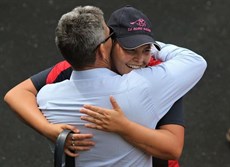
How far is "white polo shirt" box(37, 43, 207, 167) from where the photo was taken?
83.4 inches

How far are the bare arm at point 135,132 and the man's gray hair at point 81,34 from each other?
0.62 ft

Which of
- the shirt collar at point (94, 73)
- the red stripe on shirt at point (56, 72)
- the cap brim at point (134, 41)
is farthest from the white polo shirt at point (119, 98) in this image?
the red stripe on shirt at point (56, 72)

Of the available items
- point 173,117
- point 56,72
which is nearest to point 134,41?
point 173,117

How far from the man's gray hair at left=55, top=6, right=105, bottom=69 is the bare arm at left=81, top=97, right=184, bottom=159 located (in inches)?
7.4

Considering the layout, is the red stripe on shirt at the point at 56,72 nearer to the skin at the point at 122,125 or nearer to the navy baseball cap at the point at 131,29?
the skin at the point at 122,125

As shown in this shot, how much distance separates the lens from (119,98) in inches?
82.8

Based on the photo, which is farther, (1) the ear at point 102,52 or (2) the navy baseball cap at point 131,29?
(2) the navy baseball cap at point 131,29

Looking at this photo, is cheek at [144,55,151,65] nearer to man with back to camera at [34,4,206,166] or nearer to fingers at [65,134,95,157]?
man with back to camera at [34,4,206,166]

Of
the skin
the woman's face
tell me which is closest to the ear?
the skin

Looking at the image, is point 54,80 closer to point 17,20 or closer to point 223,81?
point 223,81

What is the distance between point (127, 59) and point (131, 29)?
116 mm

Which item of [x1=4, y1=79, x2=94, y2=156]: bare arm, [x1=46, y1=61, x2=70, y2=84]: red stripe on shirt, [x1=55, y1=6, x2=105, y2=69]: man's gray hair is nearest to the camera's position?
[x1=55, y1=6, x2=105, y2=69]: man's gray hair

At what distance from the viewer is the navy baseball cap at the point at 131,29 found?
2.23m

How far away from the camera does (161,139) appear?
2137mm
